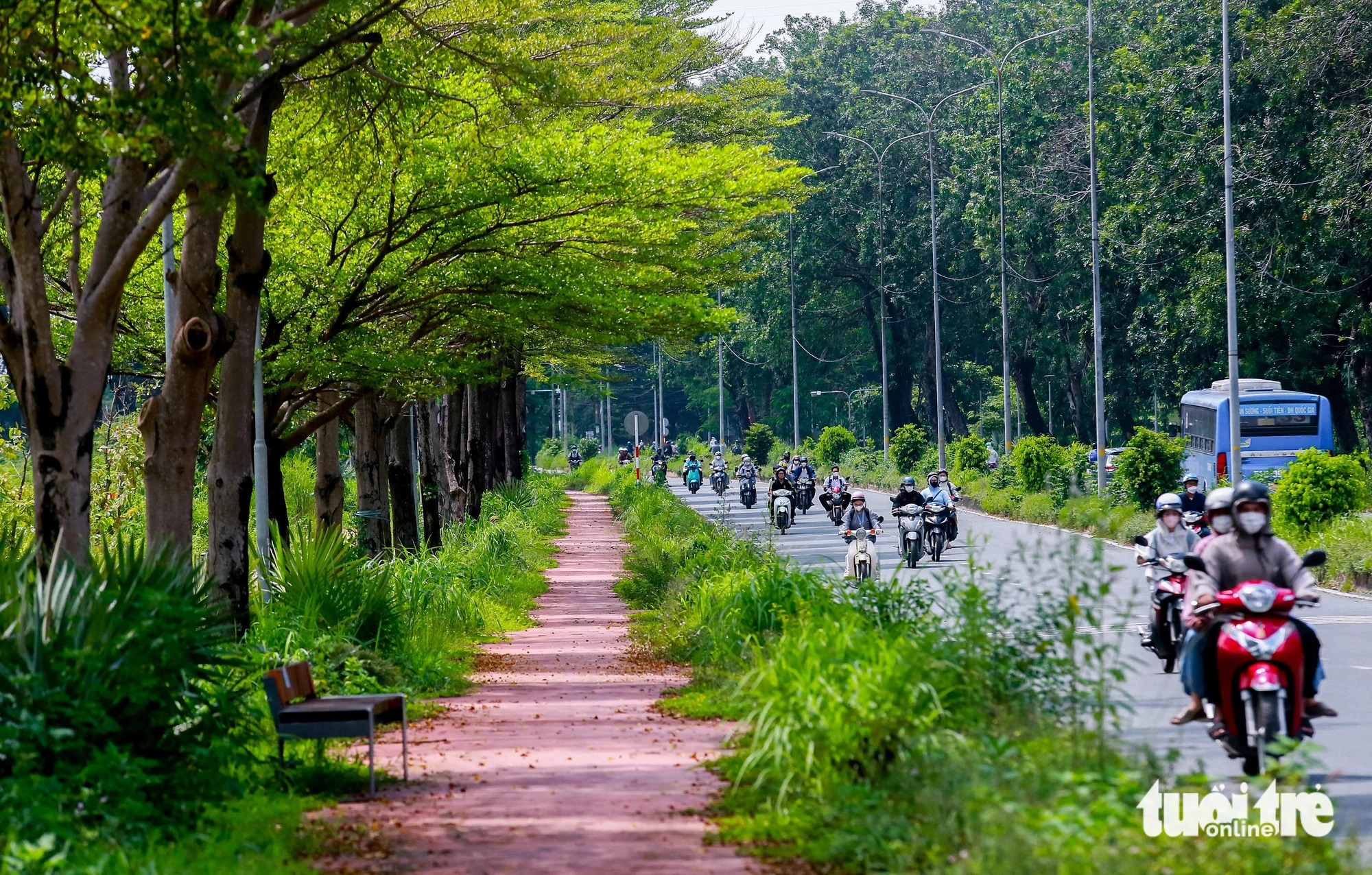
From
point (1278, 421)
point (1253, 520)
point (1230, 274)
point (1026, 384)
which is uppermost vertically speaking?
point (1230, 274)

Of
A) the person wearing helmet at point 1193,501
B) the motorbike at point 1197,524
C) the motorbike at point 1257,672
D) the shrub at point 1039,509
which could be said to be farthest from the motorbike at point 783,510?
the motorbike at point 1257,672

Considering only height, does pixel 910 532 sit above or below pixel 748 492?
above

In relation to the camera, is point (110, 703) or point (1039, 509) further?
point (1039, 509)

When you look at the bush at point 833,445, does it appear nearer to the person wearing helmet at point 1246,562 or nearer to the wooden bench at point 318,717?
the person wearing helmet at point 1246,562

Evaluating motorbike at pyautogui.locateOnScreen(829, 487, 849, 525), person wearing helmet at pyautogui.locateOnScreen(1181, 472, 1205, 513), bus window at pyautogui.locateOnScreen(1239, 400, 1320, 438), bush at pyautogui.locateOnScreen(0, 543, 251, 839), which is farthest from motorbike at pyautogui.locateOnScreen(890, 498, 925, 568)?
bush at pyautogui.locateOnScreen(0, 543, 251, 839)

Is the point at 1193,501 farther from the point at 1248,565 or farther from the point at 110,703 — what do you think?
the point at 110,703

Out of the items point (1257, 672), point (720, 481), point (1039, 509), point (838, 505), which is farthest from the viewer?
point (720, 481)

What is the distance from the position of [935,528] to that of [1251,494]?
63.1 ft

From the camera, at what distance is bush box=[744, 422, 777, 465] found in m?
81.9

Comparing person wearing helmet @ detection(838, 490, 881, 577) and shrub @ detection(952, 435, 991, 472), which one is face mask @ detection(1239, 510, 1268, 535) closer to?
person wearing helmet @ detection(838, 490, 881, 577)

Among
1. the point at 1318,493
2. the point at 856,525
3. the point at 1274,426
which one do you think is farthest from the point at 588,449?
the point at 856,525

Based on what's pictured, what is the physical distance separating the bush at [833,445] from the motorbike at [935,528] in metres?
45.5

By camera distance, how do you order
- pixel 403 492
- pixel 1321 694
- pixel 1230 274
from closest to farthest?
pixel 1321 694 → pixel 403 492 → pixel 1230 274

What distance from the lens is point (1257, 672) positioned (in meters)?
9.05
